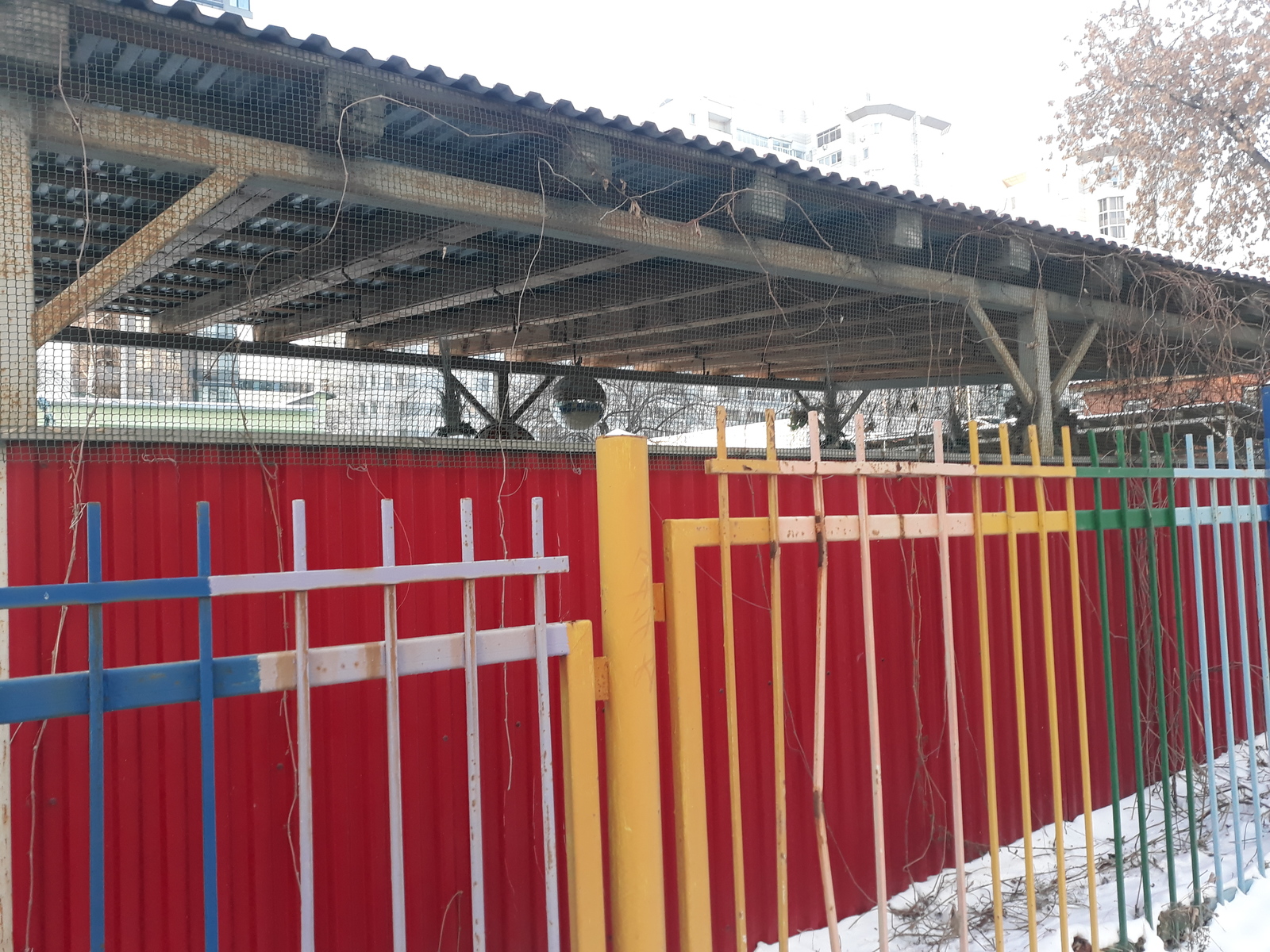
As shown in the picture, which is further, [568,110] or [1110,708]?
[568,110]

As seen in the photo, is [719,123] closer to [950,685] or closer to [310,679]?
[950,685]

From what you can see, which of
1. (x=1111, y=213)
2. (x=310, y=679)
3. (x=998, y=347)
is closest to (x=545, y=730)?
(x=310, y=679)

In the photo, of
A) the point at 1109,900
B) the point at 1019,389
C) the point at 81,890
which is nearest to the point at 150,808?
the point at 81,890

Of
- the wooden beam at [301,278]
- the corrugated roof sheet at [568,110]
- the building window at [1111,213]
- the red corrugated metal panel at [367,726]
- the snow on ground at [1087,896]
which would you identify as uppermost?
the building window at [1111,213]

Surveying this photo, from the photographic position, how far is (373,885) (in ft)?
8.98

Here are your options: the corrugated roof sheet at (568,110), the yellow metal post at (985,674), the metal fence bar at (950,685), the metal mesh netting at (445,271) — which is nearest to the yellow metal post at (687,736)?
the metal fence bar at (950,685)

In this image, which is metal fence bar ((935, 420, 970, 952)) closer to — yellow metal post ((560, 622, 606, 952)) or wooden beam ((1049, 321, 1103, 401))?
yellow metal post ((560, 622, 606, 952))

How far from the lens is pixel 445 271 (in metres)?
5.04

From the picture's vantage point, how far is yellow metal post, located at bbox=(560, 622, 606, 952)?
1670 millimetres

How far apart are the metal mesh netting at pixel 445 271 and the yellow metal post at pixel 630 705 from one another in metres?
1.38

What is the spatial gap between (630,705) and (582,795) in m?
0.20

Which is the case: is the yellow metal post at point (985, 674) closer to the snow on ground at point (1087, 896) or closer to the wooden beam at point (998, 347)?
the snow on ground at point (1087, 896)

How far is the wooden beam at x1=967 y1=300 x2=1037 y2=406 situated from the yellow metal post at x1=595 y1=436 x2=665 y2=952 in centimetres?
417

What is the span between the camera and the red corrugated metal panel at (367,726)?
2330 millimetres
